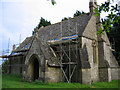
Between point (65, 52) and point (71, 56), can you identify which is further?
point (65, 52)

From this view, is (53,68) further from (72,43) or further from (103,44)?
(103,44)

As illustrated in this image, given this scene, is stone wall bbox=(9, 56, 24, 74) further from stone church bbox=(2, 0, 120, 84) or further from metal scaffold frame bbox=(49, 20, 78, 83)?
metal scaffold frame bbox=(49, 20, 78, 83)

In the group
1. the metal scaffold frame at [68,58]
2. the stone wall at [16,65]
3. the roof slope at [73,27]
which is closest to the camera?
the metal scaffold frame at [68,58]

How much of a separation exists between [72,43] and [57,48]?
248 centimetres

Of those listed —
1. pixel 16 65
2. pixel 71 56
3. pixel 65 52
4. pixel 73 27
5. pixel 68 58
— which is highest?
pixel 73 27

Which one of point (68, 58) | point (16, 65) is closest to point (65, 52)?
point (68, 58)

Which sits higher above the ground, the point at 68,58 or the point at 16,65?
the point at 68,58

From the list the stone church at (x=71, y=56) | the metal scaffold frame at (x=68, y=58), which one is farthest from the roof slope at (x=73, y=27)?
the metal scaffold frame at (x=68, y=58)

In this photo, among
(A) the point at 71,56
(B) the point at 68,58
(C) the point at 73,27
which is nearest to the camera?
(B) the point at 68,58

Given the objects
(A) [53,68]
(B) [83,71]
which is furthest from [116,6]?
(A) [53,68]

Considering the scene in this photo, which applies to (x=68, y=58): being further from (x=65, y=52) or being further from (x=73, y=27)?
(x=73, y=27)

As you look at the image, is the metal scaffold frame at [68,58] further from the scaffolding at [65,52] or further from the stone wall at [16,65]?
the stone wall at [16,65]

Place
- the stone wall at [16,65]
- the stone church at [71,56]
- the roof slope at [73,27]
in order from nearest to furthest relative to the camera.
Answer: the stone church at [71,56] < the roof slope at [73,27] < the stone wall at [16,65]

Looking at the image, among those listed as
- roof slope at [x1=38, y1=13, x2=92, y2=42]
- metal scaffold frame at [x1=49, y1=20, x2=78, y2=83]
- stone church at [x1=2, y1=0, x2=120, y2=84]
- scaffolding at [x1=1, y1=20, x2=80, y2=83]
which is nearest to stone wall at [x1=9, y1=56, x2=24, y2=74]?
stone church at [x1=2, y1=0, x2=120, y2=84]
